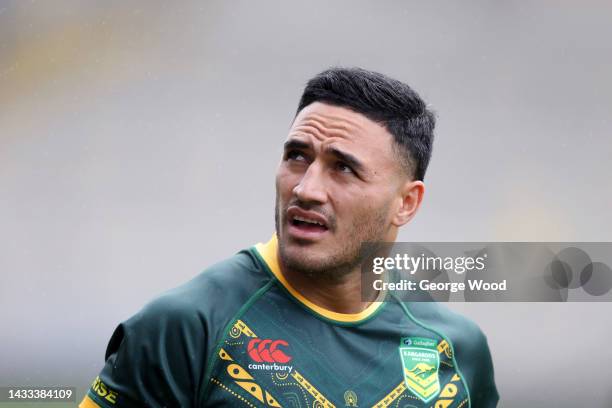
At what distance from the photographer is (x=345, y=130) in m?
2.74

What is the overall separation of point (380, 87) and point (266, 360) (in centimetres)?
93

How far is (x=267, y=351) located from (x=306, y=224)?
0.39 metres

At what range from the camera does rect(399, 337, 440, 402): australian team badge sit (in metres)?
2.81

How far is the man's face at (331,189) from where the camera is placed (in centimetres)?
267

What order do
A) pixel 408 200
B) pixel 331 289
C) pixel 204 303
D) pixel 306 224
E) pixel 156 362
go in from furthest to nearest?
pixel 408 200, pixel 331 289, pixel 306 224, pixel 204 303, pixel 156 362

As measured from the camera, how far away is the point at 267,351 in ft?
8.63

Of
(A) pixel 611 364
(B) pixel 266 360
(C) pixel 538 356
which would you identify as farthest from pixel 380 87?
(A) pixel 611 364

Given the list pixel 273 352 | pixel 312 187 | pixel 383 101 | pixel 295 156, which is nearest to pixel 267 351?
pixel 273 352

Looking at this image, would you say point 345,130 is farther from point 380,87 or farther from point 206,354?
point 206,354

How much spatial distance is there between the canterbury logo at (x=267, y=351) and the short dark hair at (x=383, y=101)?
0.71 meters

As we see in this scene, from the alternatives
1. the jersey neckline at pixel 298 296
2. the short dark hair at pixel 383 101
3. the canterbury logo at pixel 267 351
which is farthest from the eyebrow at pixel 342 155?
the canterbury logo at pixel 267 351

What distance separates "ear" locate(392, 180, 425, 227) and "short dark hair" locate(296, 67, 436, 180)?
0.12 ft

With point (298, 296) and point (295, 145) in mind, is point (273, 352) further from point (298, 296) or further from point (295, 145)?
point (295, 145)

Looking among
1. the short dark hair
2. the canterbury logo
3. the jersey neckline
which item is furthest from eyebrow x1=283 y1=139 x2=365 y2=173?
the canterbury logo
